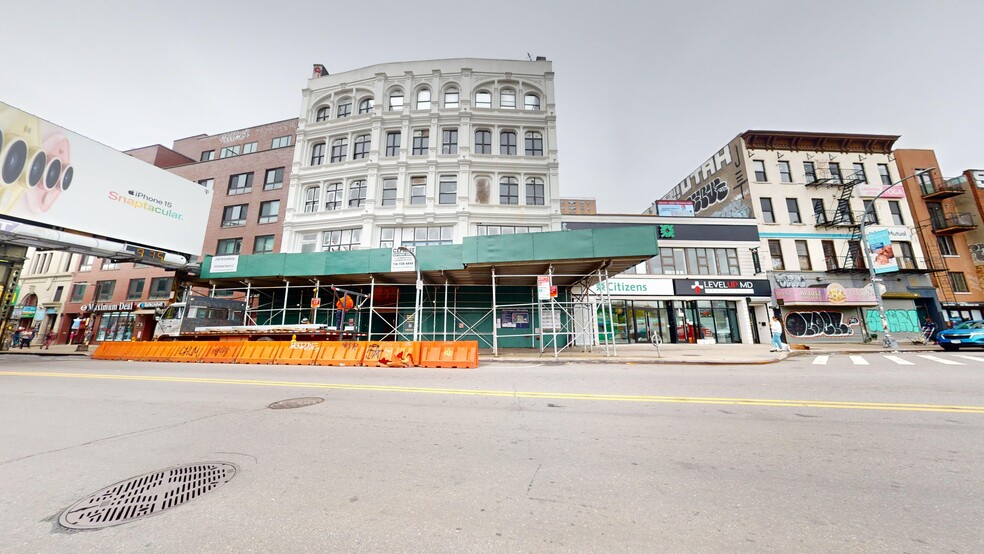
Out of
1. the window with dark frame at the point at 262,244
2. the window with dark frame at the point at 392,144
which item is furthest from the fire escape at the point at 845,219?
the window with dark frame at the point at 262,244

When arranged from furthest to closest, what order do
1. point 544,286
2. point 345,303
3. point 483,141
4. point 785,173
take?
1. point 785,173
2. point 483,141
3. point 345,303
4. point 544,286

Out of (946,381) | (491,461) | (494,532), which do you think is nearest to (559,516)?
(494,532)

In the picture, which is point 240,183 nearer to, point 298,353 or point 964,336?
point 298,353

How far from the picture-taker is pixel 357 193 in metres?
24.7

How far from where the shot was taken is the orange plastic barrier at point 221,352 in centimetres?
1425

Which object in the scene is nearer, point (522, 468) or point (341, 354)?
point (522, 468)

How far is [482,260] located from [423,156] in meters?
12.4

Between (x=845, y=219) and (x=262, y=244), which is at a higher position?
(x=845, y=219)

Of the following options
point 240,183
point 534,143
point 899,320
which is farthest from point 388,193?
point 899,320

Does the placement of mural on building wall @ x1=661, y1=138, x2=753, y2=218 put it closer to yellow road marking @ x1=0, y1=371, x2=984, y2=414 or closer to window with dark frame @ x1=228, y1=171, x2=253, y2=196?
yellow road marking @ x1=0, y1=371, x2=984, y2=414

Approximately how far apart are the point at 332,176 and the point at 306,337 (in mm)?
13739

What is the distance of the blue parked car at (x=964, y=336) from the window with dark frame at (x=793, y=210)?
1322 centimetres

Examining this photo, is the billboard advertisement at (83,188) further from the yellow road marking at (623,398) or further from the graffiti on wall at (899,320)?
the graffiti on wall at (899,320)

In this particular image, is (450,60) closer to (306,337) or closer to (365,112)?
(365,112)
